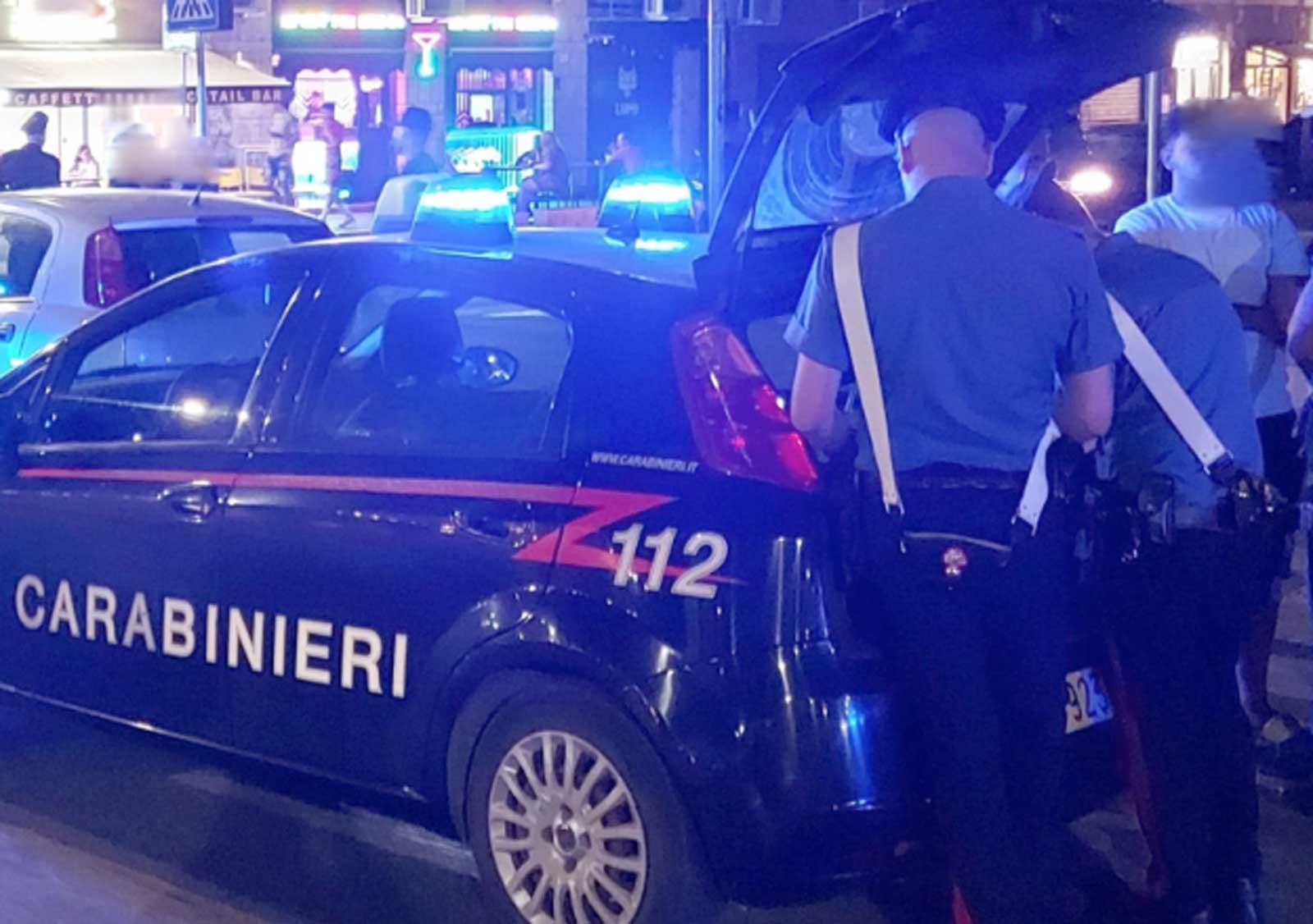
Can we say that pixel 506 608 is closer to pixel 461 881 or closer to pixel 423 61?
pixel 461 881

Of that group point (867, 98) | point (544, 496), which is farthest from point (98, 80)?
point (544, 496)

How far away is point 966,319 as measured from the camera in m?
3.49

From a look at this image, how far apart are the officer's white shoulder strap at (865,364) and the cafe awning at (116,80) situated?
17.4 meters

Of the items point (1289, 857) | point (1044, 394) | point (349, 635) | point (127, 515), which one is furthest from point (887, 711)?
point (127, 515)

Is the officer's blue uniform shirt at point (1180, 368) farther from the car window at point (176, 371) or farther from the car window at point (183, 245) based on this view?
the car window at point (183, 245)

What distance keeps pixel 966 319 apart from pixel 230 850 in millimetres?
2609

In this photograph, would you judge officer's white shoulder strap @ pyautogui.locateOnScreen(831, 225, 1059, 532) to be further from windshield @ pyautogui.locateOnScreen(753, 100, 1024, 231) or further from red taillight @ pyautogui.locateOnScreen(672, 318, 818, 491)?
windshield @ pyautogui.locateOnScreen(753, 100, 1024, 231)

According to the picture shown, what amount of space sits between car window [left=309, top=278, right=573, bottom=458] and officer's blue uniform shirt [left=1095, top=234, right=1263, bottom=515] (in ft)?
3.93

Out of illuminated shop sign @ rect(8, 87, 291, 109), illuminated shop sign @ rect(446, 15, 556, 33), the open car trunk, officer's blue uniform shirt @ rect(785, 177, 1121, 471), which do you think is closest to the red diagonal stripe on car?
the open car trunk

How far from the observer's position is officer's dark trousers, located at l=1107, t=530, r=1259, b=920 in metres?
4.08

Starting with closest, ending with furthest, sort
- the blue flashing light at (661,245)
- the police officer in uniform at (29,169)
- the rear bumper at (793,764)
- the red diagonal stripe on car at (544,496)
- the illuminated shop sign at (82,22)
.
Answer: the rear bumper at (793,764) → the red diagonal stripe on car at (544,496) → the blue flashing light at (661,245) → the police officer in uniform at (29,169) → the illuminated shop sign at (82,22)

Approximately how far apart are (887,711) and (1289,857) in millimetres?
1719

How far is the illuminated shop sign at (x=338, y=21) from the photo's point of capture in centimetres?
2780

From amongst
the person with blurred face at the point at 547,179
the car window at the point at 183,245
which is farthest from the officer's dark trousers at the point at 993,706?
the person with blurred face at the point at 547,179
